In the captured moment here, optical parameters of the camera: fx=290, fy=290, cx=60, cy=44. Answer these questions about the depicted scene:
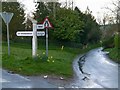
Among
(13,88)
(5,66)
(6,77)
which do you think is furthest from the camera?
(5,66)

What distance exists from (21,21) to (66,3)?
14.7 m

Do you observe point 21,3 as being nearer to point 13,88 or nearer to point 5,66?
point 5,66

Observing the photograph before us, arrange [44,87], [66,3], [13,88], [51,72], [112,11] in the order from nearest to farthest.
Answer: [13,88]
[44,87]
[51,72]
[112,11]
[66,3]

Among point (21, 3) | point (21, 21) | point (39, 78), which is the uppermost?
point (21, 3)

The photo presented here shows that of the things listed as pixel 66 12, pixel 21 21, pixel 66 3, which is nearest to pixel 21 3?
pixel 21 21

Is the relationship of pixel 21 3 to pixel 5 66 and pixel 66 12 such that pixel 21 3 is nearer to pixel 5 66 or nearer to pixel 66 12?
pixel 66 12

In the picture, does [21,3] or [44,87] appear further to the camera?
[21,3]

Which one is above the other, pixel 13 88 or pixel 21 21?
pixel 21 21

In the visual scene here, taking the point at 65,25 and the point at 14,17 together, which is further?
the point at 65,25

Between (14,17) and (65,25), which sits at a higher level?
(14,17)

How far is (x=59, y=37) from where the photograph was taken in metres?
50.7

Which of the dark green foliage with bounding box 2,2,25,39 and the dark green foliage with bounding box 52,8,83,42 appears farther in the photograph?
the dark green foliage with bounding box 52,8,83,42

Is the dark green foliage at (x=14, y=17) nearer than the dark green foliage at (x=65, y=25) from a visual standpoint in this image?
Yes

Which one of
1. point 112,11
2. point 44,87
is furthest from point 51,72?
point 112,11
